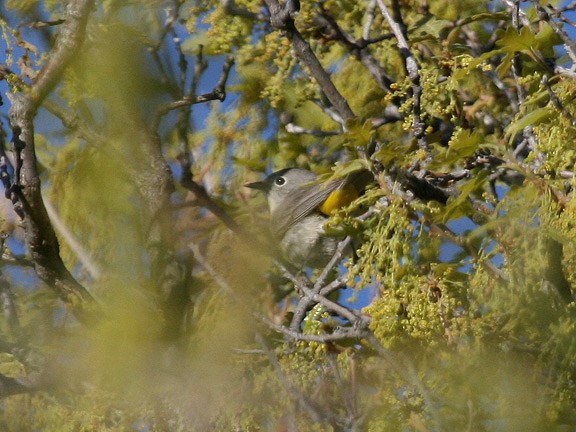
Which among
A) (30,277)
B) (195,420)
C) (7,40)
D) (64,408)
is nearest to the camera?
(195,420)

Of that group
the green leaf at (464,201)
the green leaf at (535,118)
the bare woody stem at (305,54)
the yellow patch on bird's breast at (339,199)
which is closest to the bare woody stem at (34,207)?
the bare woody stem at (305,54)

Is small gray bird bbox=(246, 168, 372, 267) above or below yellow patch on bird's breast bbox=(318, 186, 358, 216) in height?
below

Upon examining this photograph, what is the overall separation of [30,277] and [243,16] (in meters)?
1.26

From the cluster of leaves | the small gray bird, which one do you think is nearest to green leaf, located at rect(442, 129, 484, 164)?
the cluster of leaves

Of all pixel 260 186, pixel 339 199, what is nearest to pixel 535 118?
pixel 339 199

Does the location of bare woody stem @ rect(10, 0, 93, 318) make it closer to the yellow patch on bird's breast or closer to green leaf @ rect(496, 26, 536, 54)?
green leaf @ rect(496, 26, 536, 54)

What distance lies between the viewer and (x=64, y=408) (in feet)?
6.91

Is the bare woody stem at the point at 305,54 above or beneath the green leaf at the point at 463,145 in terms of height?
above

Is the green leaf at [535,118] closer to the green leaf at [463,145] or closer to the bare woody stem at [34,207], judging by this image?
the green leaf at [463,145]

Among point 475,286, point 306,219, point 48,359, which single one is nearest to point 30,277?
point 48,359

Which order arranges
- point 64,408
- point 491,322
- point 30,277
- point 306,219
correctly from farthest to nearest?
point 306,219 < point 64,408 < point 30,277 < point 491,322

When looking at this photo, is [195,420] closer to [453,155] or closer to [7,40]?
[453,155]

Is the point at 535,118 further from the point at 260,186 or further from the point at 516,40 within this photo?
the point at 260,186

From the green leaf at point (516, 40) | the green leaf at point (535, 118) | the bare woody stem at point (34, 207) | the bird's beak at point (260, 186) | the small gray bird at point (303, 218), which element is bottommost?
the small gray bird at point (303, 218)
